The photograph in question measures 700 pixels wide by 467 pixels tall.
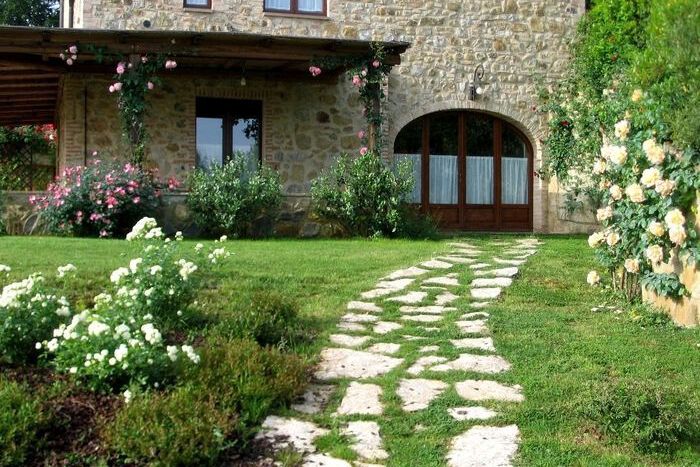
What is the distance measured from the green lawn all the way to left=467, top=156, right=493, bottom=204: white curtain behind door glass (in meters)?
4.75

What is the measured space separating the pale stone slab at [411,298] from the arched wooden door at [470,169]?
7595mm

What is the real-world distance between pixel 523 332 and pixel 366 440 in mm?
2069

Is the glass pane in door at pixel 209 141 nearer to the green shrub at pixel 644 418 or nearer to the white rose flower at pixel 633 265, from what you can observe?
the white rose flower at pixel 633 265

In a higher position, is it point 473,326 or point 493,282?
point 493,282

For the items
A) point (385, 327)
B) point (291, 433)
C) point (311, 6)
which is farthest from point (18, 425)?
point (311, 6)

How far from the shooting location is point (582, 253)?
30.1ft

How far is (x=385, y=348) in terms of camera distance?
16.4ft

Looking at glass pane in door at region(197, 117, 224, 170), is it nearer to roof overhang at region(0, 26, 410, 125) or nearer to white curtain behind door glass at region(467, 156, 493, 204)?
roof overhang at region(0, 26, 410, 125)

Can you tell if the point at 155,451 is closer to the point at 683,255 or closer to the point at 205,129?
the point at 683,255

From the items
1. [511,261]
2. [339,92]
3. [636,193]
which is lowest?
[511,261]

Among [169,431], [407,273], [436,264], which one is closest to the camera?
[169,431]

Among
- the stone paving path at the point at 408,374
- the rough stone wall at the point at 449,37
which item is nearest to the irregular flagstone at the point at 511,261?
the stone paving path at the point at 408,374

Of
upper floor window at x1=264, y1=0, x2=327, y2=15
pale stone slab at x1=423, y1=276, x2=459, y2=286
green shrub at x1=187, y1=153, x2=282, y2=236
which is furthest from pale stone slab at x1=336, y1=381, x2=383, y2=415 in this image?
upper floor window at x1=264, y1=0, x2=327, y2=15

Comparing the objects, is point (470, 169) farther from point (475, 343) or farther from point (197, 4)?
point (475, 343)
